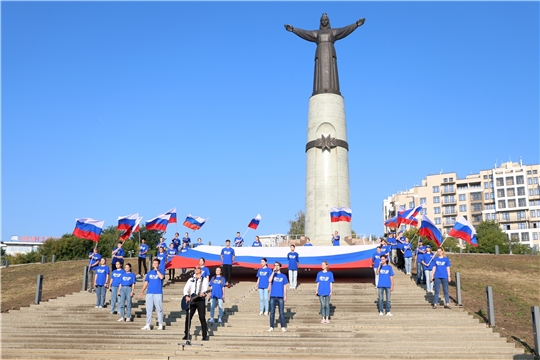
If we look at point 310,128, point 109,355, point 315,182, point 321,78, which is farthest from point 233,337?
point 321,78

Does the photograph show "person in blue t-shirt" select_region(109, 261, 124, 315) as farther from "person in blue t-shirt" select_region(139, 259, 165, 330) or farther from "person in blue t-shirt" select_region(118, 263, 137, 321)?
"person in blue t-shirt" select_region(139, 259, 165, 330)

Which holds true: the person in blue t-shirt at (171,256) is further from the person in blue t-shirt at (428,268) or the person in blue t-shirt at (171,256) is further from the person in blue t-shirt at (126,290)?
the person in blue t-shirt at (428,268)

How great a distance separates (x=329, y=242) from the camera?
31.4 metres

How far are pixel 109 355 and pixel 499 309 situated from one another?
1321cm

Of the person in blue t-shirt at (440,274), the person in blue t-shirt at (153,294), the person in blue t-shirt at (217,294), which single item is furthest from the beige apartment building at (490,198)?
the person in blue t-shirt at (153,294)

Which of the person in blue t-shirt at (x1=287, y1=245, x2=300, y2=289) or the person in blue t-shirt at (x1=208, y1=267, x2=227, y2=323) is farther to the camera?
the person in blue t-shirt at (x1=287, y1=245, x2=300, y2=289)

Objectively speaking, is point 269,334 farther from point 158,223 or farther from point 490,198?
point 490,198

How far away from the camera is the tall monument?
109ft

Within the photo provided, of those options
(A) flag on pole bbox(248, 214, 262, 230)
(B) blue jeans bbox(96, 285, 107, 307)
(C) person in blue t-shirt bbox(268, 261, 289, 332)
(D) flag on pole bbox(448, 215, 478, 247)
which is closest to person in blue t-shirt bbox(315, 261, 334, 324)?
(C) person in blue t-shirt bbox(268, 261, 289, 332)

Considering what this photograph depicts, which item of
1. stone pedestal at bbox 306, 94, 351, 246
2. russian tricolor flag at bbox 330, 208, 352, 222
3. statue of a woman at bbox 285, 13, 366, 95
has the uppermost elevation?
statue of a woman at bbox 285, 13, 366, 95

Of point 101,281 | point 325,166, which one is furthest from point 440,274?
point 325,166

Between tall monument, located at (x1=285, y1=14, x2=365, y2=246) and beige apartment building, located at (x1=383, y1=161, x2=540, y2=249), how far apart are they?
62.5 m

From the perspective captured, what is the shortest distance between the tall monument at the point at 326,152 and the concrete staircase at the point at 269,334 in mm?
15862

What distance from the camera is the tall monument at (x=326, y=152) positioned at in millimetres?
33094
